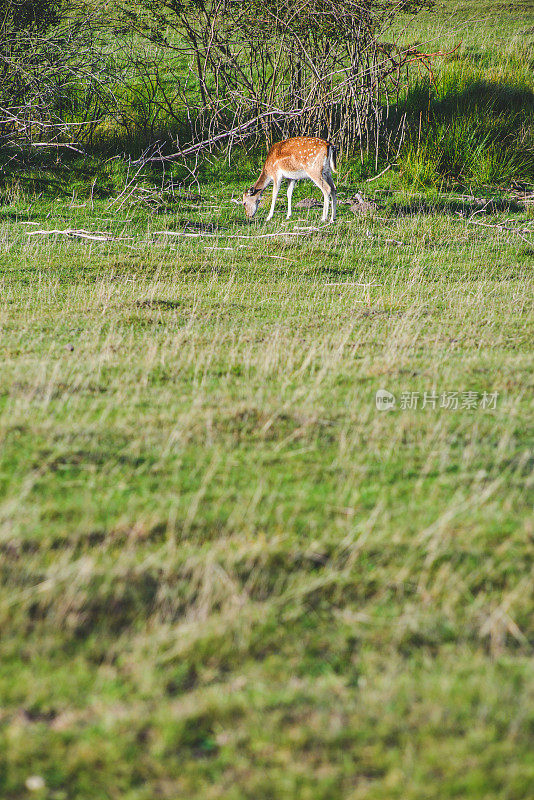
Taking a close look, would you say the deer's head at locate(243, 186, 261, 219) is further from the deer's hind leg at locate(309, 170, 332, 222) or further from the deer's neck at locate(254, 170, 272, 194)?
the deer's hind leg at locate(309, 170, 332, 222)

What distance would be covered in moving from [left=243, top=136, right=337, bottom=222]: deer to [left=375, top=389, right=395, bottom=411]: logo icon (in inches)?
334

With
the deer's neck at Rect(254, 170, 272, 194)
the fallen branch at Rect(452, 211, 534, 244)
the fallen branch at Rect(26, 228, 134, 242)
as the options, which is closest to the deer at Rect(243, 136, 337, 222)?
the deer's neck at Rect(254, 170, 272, 194)

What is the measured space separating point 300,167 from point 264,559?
11747 mm

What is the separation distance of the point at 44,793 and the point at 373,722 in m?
1.25

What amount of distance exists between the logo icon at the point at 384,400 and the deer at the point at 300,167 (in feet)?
27.8

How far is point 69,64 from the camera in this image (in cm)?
1767

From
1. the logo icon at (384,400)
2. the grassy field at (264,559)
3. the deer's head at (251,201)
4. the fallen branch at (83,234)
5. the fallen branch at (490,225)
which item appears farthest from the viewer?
the deer's head at (251,201)

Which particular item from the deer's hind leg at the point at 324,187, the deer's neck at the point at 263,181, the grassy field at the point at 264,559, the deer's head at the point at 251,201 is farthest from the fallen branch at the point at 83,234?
the grassy field at the point at 264,559

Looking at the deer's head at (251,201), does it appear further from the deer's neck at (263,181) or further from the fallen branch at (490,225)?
the fallen branch at (490,225)

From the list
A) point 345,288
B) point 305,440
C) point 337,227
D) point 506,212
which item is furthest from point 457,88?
point 305,440

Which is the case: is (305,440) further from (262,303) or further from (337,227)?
(337,227)

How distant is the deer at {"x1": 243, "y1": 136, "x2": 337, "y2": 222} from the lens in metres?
13.9

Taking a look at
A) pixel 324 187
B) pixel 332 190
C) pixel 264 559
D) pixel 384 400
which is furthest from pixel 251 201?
pixel 264 559

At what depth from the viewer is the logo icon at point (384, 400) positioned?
5840 mm
